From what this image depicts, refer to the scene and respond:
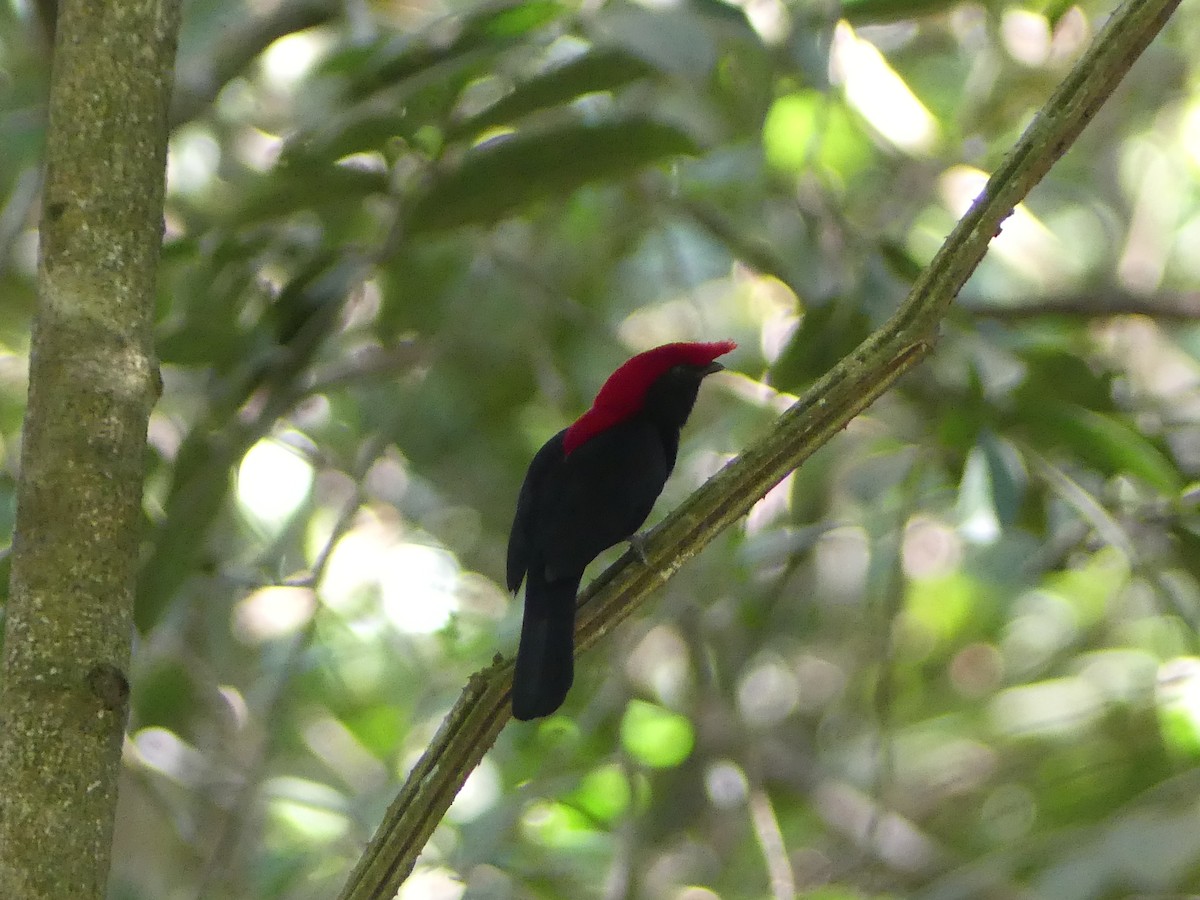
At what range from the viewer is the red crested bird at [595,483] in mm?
2541

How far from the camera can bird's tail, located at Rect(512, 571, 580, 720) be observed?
2.25 m

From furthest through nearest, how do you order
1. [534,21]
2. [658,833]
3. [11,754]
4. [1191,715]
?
[658,833]
[1191,715]
[534,21]
[11,754]

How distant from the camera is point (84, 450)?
5.76 feet

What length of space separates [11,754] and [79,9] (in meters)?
1.00

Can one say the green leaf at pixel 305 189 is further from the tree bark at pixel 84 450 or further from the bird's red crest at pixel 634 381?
the tree bark at pixel 84 450

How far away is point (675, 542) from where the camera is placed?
6.28 feet

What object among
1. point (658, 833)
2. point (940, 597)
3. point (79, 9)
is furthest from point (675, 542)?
point (940, 597)

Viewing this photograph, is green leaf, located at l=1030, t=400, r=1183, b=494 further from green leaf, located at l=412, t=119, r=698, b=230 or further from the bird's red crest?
green leaf, located at l=412, t=119, r=698, b=230

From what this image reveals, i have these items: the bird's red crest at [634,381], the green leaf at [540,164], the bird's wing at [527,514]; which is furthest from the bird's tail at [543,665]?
the green leaf at [540,164]

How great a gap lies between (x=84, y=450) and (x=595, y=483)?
1.22 m

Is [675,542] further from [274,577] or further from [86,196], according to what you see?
[274,577]

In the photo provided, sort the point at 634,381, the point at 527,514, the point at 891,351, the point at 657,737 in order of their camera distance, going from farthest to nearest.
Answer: the point at 657,737
the point at 634,381
the point at 527,514
the point at 891,351

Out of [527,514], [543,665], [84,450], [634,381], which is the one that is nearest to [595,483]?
[527,514]

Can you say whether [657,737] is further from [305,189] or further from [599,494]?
[305,189]
